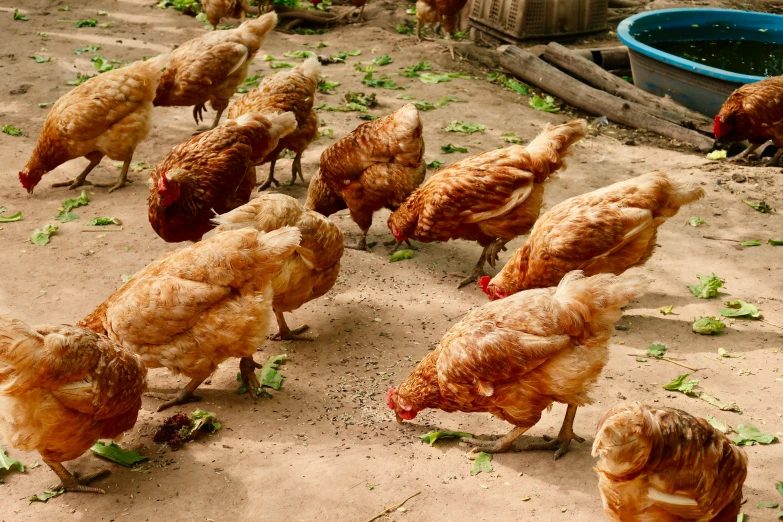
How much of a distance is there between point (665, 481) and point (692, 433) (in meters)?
0.25

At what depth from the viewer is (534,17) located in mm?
12633

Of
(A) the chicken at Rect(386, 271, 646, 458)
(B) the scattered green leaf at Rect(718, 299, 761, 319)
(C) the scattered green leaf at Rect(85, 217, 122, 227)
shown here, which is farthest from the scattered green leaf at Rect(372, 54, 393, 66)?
(A) the chicken at Rect(386, 271, 646, 458)

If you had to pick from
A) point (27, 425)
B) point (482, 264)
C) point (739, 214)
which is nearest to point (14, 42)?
point (482, 264)

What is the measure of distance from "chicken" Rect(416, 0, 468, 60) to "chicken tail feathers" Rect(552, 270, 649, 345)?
869cm

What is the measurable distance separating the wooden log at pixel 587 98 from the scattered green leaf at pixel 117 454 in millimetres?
7653

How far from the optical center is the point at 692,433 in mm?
3408

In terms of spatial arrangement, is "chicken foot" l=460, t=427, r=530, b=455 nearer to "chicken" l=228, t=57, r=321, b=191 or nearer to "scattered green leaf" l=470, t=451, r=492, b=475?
"scattered green leaf" l=470, t=451, r=492, b=475

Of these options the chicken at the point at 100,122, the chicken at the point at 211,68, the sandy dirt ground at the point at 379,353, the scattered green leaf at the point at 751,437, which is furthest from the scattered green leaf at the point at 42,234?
the scattered green leaf at the point at 751,437

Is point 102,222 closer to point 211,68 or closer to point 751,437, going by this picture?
point 211,68

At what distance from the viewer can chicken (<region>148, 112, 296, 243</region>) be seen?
6.57 m

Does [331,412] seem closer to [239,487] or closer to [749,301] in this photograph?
[239,487]

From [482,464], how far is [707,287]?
296cm

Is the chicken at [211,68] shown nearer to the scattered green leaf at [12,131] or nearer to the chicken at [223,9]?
the scattered green leaf at [12,131]

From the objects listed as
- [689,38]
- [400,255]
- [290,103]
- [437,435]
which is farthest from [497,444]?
[689,38]
